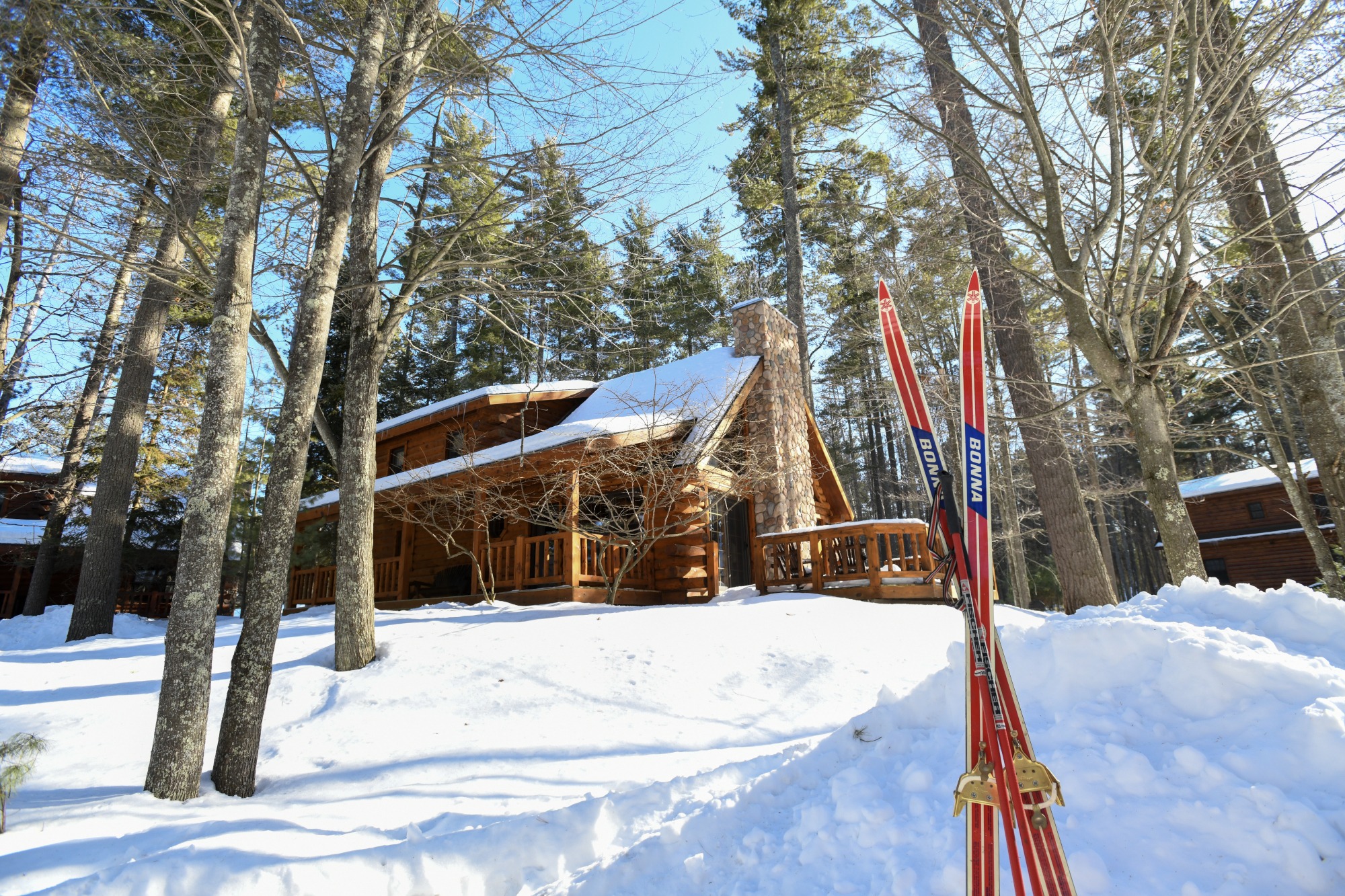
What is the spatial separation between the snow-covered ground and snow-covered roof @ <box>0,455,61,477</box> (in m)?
20.5

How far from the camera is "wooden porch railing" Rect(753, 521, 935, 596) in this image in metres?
9.51

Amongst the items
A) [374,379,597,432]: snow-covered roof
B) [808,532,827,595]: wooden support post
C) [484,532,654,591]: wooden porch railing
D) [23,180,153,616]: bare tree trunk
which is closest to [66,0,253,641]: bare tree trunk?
[23,180,153,616]: bare tree trunk

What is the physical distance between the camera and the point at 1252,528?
1911 cm

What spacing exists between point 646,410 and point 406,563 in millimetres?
5293

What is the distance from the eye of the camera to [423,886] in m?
2.69

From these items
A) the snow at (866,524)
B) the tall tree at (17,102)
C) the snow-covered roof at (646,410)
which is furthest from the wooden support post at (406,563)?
the snow at (866,524)

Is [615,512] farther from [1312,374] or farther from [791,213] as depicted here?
[791,213]

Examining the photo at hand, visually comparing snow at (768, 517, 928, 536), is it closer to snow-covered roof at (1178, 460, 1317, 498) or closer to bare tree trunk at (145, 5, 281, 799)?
bare tree trunk at (145, 5, 281, 799)

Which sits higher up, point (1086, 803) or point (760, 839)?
point (1086, 803)

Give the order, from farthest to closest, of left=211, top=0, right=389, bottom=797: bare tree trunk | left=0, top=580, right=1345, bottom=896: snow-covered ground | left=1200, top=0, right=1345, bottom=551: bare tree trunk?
1. left=1200, top=0, right=1345, bottom=551: bare tree trunk
2. left=211, top=0, right=389, bottom=797: bare tree trunk
3. left=0, top=580, right=1345, bottom=896: snow-covered ground

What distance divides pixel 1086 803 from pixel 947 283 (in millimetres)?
11585

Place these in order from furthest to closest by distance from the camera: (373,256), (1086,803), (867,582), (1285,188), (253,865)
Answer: (867,582)
(373,256)
(1285,188)
(253,865)
(1086,803)

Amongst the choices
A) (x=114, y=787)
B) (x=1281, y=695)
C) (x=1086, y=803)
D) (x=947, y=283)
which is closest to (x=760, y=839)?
(x=1086, y=803)

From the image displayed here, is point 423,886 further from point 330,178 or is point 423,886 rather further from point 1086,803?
point 330,178
